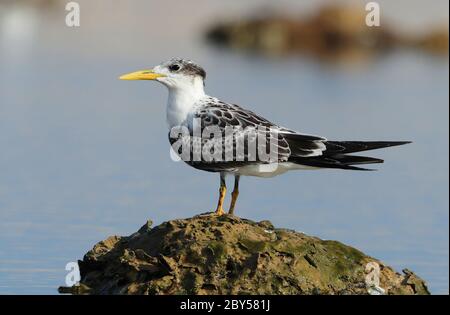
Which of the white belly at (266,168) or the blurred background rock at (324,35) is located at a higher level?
the blurred background rock at (324,35)

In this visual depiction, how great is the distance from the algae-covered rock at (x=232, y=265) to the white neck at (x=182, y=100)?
1.19 meters

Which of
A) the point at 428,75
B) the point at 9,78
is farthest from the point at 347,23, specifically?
the point at 9,78

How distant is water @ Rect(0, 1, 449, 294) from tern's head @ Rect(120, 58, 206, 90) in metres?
2.11

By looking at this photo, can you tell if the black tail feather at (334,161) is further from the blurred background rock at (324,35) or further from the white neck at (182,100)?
the blurred background rock at (324,35)

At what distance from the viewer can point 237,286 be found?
9609mm

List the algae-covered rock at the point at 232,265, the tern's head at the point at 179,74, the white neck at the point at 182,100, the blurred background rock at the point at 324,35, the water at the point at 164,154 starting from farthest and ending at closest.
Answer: the blurred background rock at the point at 324,35 < the water at the point at 164,154 < the tern's head at the point at 179,74 < the white neck at the point at 182,100 < the algae-covered rock at the point at 232,265

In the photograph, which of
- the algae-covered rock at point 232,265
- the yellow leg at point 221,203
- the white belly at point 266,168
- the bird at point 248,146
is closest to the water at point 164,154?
the algae-covered rock at point 232,265

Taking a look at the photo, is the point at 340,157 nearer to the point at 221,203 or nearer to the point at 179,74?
the point at 221,203

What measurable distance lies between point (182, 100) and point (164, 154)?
6882 mm

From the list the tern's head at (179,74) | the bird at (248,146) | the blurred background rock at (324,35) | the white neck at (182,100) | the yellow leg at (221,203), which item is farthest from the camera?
the blurred background rock at (324,35)

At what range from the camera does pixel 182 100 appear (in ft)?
37.3

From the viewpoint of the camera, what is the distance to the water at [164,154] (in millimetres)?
13664

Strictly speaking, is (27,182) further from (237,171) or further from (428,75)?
(428,75)

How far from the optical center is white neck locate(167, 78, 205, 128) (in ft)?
36.9
